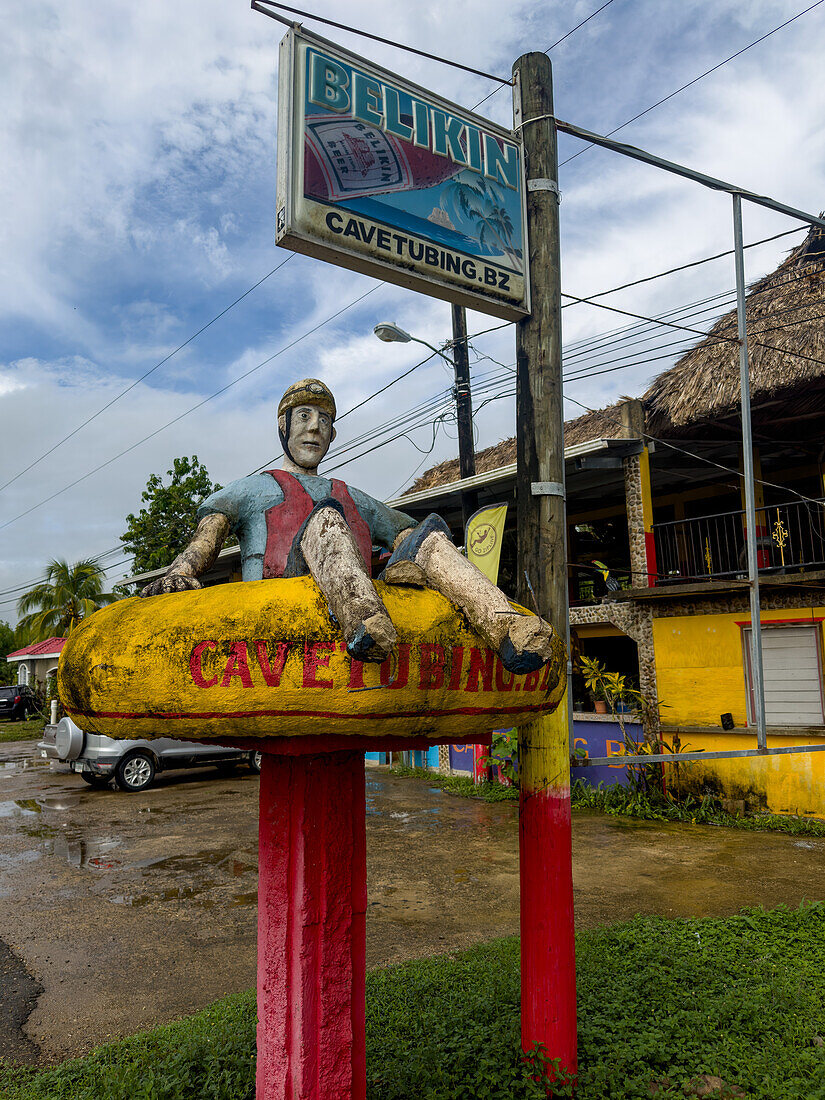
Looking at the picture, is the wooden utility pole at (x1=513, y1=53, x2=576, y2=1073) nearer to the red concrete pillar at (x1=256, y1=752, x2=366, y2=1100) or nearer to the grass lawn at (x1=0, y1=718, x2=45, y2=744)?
the red concrete pillar at (x1=256, y1=752, x2=366, y2=1100)

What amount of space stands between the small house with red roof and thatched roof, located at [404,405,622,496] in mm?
22357

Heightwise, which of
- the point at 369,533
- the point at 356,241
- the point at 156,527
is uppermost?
the point at 156,527

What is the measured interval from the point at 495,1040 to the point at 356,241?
3469 mm

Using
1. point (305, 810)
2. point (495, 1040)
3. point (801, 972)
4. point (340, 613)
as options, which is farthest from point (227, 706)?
point (801, 972)

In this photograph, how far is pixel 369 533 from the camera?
2643mm

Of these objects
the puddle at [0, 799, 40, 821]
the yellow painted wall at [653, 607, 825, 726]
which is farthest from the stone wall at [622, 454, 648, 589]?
the puddle at [0, 799, 40, 821]

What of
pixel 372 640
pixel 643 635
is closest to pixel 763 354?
pixel 643 635

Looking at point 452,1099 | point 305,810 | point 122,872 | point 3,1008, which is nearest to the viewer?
point 305,810

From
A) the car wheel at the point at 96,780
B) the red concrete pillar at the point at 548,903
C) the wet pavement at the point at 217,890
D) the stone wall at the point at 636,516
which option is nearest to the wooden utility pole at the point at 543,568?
the red concrete pillar at the point at 548,903

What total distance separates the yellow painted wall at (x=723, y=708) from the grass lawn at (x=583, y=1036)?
462cm

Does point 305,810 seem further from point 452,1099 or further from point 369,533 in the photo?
point 452,1099

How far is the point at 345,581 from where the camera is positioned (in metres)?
1.78

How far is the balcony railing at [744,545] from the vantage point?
32.4ft

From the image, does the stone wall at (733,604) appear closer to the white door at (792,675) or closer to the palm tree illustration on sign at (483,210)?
the white door at (792,675)
